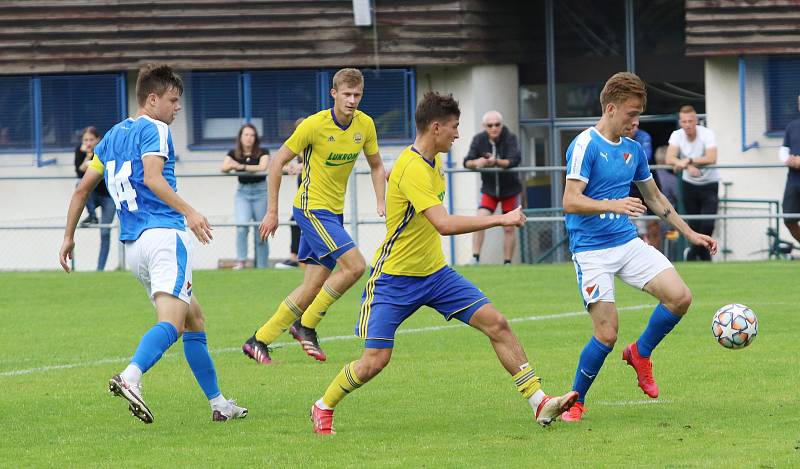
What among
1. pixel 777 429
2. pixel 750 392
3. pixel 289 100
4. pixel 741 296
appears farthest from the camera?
pixel 289 100

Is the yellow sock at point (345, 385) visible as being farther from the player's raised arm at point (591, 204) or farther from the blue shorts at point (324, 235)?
the blue shorts at point (324, 235)

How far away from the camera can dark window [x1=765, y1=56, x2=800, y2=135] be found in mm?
22562

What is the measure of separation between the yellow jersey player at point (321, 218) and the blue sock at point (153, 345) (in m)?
3.29

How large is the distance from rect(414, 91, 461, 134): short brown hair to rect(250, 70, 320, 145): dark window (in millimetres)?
16882

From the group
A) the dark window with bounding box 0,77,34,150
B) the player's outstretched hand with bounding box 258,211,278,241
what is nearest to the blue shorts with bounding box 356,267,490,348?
the player's outstretched hand with bounding box 258,211,278,241

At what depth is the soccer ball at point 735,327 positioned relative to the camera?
942 cm

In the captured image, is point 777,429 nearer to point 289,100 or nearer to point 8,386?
point 8,386

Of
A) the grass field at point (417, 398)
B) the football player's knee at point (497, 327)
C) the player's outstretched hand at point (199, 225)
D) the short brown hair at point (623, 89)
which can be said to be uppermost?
the short brown hair at point (623, 89)

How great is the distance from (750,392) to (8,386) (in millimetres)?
4929

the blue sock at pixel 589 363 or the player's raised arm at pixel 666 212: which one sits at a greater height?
the player's raised arm at pixel 666 212

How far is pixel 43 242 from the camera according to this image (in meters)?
24.3

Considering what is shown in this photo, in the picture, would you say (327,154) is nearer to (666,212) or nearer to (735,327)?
(666,212)

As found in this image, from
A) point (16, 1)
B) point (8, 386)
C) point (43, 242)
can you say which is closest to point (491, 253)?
point (43, 242)

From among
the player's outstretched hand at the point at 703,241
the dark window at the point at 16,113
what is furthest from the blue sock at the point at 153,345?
the dark window at the point at 16,113
